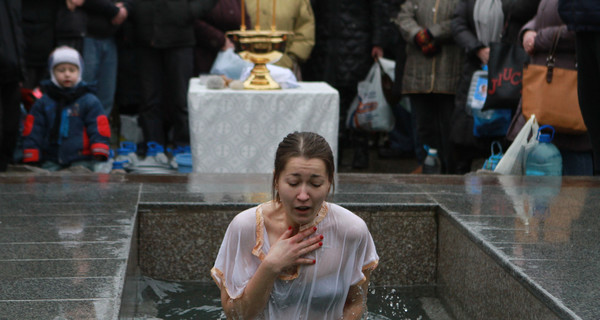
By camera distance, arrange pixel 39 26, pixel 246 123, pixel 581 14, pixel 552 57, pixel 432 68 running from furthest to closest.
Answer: pixel 39 26
pixel 432 68
pixel 246 123
pixel 552 57
pixel 581 14

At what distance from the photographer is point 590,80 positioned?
478 cm

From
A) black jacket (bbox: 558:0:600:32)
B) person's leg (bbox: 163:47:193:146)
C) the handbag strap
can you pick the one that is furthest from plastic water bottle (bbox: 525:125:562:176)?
person's leg (bbox: 163:47:193:146)

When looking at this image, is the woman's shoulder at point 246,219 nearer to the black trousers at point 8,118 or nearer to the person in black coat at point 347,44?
the black trousers at point 8,118

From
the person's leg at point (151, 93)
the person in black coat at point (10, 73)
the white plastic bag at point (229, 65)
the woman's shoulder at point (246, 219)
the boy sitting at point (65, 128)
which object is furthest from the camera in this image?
the person's leg at point (151, 93)

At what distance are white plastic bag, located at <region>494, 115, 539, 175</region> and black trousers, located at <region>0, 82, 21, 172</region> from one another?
3410 mm

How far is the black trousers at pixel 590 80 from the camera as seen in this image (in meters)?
4.68

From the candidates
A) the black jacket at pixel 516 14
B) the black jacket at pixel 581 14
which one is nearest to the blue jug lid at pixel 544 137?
the black jacket at pixel 516 14

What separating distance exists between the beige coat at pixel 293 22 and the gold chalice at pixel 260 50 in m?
1.81

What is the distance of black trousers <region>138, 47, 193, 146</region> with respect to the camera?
820 centimetres

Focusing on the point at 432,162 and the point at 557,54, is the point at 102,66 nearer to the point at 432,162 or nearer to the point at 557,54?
the point at 432,162

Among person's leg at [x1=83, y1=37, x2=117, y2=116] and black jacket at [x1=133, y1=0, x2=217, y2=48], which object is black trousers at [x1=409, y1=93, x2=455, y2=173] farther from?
person's leg at [x1=83, y1=37, x2=117, y2=116]

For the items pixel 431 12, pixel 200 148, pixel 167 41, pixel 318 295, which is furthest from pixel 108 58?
pixel 318 295

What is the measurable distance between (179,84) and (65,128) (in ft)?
5.43

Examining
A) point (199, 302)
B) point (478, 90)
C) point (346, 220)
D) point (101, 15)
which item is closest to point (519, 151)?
point (478, 90)
